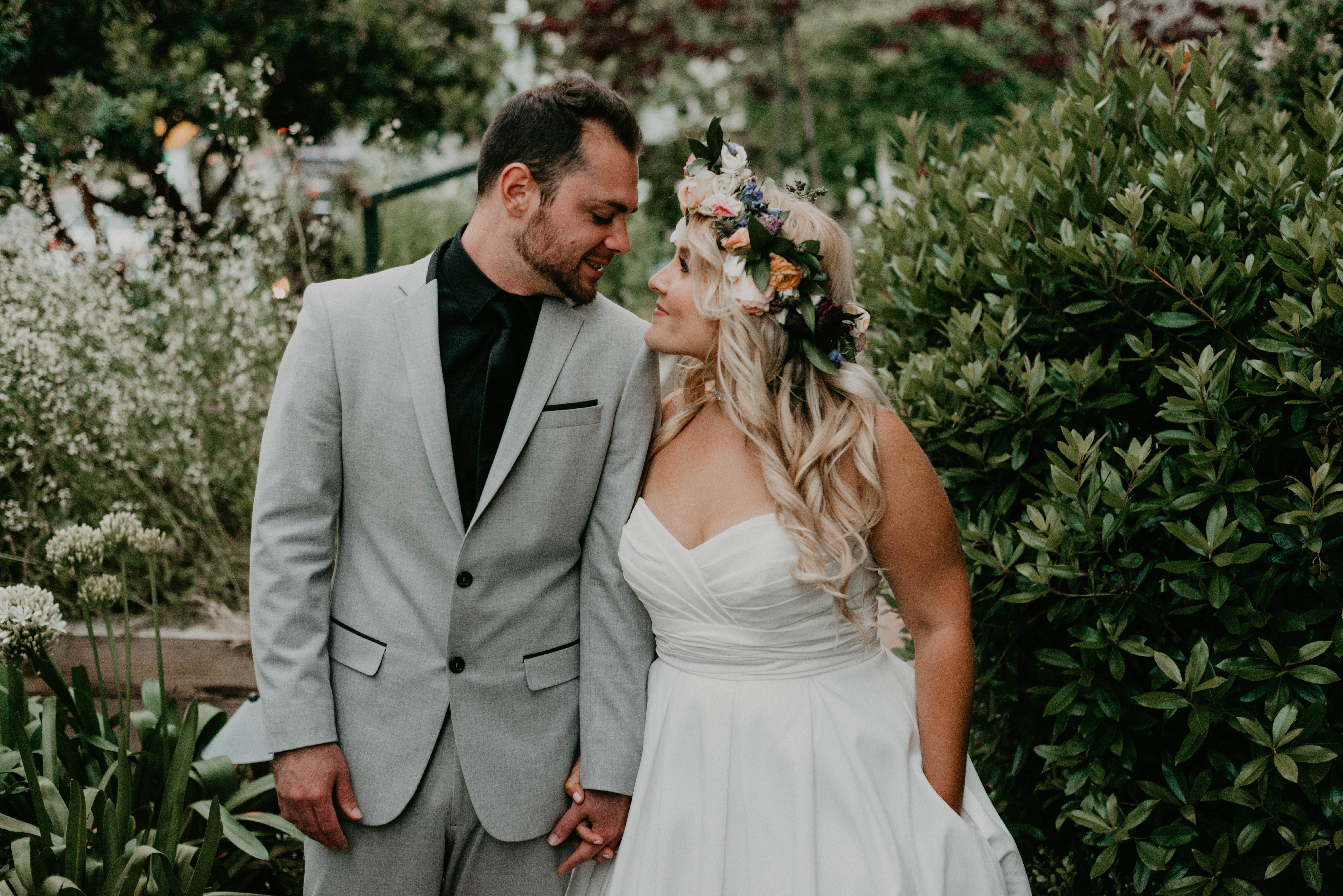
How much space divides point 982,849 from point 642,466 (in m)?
1.09

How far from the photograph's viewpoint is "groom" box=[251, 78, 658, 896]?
6.10 feet

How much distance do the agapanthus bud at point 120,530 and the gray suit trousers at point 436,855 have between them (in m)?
1.03

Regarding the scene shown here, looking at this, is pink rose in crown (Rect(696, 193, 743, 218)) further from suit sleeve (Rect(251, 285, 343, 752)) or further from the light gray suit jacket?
suit sleeve (Rect(251, 285, 343, 752))

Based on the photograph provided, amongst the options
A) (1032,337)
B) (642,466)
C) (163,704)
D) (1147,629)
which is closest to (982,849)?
(1147,629)

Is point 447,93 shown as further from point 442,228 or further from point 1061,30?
point 1061,30

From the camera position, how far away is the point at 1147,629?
87.3 inches

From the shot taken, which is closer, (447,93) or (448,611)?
(448,611)

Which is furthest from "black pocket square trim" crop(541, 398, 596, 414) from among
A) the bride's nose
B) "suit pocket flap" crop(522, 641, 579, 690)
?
"suit pocket flap" crop(522, 641, 579, 690)

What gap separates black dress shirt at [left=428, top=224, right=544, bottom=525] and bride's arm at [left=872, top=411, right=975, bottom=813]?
83cm

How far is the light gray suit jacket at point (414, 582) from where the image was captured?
1854mm

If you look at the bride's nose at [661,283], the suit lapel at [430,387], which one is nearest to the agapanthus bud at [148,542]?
the suit lapel at [430,387]

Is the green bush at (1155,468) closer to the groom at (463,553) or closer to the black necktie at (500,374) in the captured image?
Answer: the groom at (463,553)

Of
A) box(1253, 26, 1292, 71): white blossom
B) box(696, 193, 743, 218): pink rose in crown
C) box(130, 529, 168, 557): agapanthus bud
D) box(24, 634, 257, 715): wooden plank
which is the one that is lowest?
box(24, 634, 257, 715): wooden plank

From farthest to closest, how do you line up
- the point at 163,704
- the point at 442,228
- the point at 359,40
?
1. the point at 442,228
2. the point at 359,40
3. the point at 163,704
